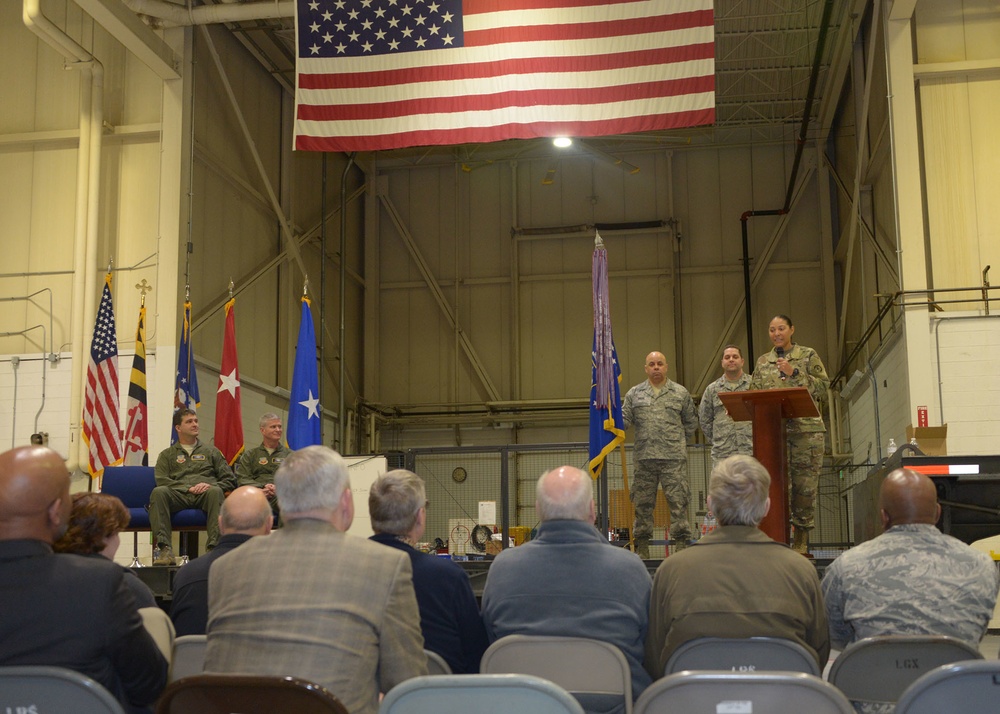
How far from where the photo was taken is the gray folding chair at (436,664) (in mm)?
2932

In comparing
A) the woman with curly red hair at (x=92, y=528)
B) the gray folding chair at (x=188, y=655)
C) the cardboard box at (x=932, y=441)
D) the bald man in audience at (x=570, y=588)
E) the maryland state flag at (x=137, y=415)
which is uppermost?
the maryland state flag at (x=137, y=415)

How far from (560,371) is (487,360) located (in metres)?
1.23

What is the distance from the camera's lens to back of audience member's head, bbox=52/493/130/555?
10.5 ft

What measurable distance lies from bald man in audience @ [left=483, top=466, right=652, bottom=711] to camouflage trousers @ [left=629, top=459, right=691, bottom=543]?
15.0ft

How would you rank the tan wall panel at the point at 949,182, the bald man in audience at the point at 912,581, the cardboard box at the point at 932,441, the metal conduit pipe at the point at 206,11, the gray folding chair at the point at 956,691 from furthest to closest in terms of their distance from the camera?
Answer: the metal conduit pipe at the point at 206,11 → the tan wall panel at the point at 949,182 → the cardboard box at the point at 932,441 → the bald man in audience at the point at 912,581 → the gray folding chair at the point at 956,691

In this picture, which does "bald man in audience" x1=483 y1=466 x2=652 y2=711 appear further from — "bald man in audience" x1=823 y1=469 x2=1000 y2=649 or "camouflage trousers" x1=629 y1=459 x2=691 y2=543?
"camouflage trousers" x1=629 y1=459 x2=691 y2=543

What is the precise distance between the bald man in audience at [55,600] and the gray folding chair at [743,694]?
139 centimetres

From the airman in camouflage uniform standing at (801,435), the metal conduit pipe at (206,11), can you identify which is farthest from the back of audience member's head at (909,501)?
the metal conduit pipe at (206,11)

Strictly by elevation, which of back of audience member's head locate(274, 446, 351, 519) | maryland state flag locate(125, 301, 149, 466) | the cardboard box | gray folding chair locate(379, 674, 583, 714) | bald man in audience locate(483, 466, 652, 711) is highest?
maryland state flag locate(125, 301, 149, 466)

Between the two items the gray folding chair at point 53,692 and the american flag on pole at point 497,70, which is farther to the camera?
the american flag on pole at point 497,70

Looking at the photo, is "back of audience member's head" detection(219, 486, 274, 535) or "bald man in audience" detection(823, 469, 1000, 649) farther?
"back of audience member's head" detection(219, 486, 274, 535)

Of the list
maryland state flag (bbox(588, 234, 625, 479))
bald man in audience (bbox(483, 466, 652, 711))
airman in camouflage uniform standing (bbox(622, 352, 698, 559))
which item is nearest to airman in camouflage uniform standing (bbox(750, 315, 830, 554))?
airman in camouflage uniform standing (bbox(622, 352, 698, 559))

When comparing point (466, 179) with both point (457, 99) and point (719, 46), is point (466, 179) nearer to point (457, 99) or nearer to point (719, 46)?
point (719, 46)

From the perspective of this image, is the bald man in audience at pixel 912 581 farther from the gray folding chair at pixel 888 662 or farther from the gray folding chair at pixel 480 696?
the gray folding chair at pixel 480 696
